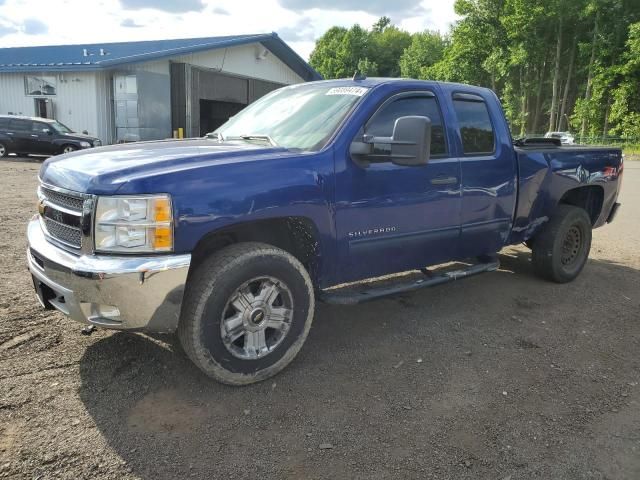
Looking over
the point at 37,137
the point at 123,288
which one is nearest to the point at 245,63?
the point at 37,137

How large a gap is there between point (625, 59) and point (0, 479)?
48543 millimetres

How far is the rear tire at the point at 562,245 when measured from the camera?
5457 millimetres

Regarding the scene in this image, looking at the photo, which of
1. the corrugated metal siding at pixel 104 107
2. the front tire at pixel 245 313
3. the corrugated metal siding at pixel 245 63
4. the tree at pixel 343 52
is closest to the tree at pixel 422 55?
the tree at pixel 343 52

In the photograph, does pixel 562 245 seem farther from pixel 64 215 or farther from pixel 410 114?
pixel 64 215

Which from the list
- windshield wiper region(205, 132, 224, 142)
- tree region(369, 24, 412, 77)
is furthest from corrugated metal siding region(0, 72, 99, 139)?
tree region(369, 24, 412, 77)

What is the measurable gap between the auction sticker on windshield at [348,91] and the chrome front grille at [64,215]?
6.66 feet

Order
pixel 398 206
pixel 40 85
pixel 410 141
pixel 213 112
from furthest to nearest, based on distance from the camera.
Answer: pixel 213 112, pixel 40 85, pixel 398 206, pixel 410 141

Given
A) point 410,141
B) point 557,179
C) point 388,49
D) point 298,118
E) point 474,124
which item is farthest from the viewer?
point 388,49

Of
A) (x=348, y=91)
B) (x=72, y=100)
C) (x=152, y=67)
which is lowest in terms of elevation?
(x=348, y=91)

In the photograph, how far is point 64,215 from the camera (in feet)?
10.3

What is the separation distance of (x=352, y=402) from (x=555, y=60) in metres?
52.2

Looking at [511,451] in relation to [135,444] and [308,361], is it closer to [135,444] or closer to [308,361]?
[308,361]

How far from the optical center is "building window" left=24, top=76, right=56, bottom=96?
74.7 ft

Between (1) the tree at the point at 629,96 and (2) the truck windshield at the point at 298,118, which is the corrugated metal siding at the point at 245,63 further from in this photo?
(1) the tree at the point at 629,96
